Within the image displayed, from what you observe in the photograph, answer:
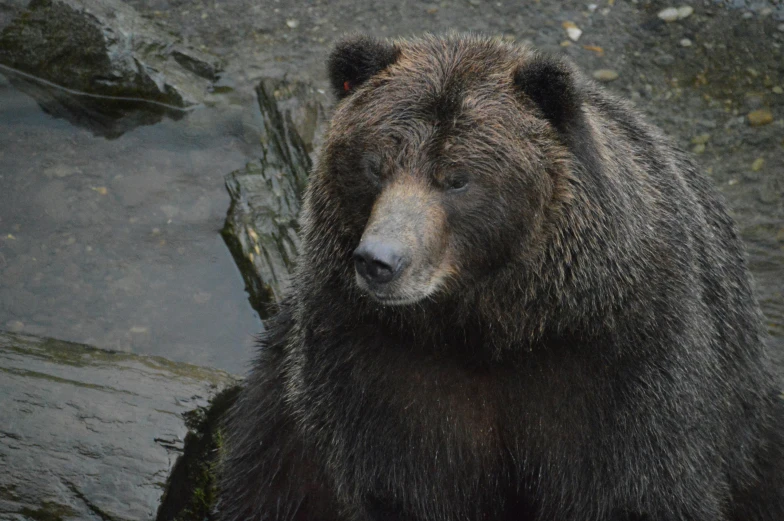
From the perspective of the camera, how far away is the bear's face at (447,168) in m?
3.90

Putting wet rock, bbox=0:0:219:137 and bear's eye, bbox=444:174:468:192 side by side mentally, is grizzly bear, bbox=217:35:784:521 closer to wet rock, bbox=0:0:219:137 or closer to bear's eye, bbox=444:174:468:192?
bear's eye, bbox=444:174:468:192

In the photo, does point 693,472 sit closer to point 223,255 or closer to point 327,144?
point 327,144

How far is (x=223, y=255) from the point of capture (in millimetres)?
7633

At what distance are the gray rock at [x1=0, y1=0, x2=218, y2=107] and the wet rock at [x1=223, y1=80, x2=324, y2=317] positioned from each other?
108 cm

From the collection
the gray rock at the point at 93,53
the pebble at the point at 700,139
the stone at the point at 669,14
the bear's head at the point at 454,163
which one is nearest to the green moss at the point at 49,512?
the bear's head at the point at 454,163

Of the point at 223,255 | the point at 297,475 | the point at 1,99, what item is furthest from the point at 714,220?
the point at 1,99

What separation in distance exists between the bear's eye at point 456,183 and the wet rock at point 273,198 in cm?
298

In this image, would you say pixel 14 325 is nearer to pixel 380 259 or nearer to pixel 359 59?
pixel 359 59

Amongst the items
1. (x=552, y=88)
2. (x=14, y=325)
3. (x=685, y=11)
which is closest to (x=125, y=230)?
(x=14, y=325)

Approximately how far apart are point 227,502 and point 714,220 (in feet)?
10.8

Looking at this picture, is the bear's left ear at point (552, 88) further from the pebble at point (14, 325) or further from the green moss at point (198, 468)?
the pebble at point (14, 325)

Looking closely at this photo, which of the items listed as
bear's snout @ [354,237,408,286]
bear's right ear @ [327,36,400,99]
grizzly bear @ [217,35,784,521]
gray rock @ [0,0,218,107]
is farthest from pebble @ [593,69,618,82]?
bear's snout @ [354,237,408,286]

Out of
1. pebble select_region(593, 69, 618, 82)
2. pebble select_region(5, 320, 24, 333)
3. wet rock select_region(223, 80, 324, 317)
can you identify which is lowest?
pebble select_region(5, 320, 24, 333)

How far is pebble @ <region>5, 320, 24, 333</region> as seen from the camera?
6.93 m
